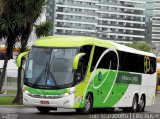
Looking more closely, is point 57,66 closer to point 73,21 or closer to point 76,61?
point 76,61

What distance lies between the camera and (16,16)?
1117 inches

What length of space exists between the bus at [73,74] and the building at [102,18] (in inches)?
5897

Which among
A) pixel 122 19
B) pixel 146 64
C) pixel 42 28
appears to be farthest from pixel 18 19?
pixel 122 19

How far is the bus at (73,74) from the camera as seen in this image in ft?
67.0

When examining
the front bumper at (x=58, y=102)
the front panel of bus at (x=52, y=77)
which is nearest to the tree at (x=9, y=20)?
the front panel of bus at (x=52, y=77)

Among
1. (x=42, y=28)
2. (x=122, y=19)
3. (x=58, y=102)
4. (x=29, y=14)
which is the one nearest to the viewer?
(x=58, y=102)

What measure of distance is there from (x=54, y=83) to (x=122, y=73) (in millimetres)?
5535

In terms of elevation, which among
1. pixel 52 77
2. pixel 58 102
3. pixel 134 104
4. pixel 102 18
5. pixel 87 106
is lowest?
pixel 134 104

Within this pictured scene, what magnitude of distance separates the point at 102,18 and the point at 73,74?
16856cm

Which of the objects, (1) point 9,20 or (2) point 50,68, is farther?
(1) point 9,20

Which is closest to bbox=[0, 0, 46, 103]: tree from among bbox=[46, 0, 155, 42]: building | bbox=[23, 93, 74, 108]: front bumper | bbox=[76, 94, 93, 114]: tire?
bbox=[76, 94, 93, 114]: tire

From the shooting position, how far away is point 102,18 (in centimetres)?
18825

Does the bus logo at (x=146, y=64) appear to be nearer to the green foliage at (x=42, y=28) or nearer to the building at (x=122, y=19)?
the green foliage at (x=42, y=28)

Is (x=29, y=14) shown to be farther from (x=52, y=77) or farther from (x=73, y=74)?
(x=73, y=74)
